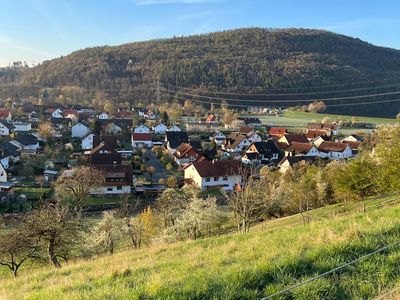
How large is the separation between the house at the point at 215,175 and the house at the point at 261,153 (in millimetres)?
10328

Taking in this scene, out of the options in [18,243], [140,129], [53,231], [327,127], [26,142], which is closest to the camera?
[18,243]

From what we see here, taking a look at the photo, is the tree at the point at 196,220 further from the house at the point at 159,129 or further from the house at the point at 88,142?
the house at the point at 159,129

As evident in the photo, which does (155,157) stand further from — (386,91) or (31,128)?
(386,91)

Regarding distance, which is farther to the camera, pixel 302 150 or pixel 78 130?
pixel 78 130

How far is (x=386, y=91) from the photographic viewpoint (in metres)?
153

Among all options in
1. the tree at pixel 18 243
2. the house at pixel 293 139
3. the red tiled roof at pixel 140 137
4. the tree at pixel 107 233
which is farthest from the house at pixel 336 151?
the tree at pixel 18 243

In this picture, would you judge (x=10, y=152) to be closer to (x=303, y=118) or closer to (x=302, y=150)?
(x=302, y=150)

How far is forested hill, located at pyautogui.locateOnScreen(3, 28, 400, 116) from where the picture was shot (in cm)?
14238

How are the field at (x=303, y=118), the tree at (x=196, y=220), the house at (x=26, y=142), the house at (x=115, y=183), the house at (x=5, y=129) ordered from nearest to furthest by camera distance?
the tree at (x=196, y=220) < the house at (x=115, y=183) < the house at (x=26, y=142) < the house at (x=5, y=129) < the field at (x=303, y=118)

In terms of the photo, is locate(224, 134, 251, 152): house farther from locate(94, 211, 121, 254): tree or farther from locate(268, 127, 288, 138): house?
locate(94, 211, 121, 254): tree

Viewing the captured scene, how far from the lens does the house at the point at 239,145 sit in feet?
202

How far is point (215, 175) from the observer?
41.6 metres

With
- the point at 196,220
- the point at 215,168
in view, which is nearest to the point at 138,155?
the point at 215,168

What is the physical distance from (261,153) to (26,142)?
110ft
